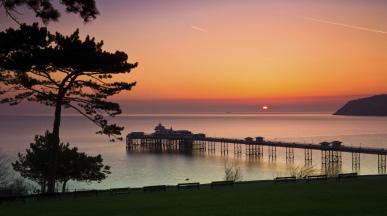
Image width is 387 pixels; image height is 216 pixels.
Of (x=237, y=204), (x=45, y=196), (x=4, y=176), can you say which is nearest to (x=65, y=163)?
(x=45, y=196)

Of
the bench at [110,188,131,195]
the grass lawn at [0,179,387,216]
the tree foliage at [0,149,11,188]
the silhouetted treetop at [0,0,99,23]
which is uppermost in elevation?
the silhouetted treetop at [0,0,99,23]

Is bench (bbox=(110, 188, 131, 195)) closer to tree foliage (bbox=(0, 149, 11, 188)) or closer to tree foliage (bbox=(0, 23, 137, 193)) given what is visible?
tree foliage (bbox=(0, 23, 137, 193))

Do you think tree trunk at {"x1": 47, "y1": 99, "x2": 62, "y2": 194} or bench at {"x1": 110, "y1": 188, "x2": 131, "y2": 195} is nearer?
bench at {"x1": 110, "y1": 188, "x2": 131, "y2": 195}

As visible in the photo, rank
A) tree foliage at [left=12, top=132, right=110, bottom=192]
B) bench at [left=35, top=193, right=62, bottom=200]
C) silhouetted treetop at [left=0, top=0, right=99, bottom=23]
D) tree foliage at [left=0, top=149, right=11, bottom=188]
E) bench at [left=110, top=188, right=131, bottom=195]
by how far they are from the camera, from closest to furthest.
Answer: silhouetted treetop at [left=0, top=0, right=99, bottom=23]
bench at [left=35, top=193, right=62, bottom=200]
bench at [left=110, top=188, right=131, bottom=195]
tree foliage at [left=12, top=132, right=110, bottom=192]
tree foliage at [left=0, top=149, right=11, bottom=188]

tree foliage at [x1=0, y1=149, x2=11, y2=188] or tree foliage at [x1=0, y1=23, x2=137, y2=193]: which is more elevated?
tree foliage at [x1=0, y1=23, x2=137, y2=193]

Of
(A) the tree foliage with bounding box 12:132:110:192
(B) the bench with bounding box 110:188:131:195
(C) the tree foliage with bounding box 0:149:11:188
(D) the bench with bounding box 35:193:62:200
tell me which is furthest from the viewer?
(C) the tree foliage with bounding box 0:149:11:188

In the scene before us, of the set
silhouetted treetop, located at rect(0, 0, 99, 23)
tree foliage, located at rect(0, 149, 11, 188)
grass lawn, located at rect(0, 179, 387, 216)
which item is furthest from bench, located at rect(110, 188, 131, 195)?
tree foliage, located at rect(0, 149, 11, 188)

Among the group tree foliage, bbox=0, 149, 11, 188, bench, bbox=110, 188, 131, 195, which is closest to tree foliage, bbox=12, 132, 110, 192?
tree foliage, bbox=0, 149, 11, 188

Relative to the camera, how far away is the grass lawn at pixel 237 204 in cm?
1495

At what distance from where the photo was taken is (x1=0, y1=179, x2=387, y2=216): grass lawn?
1495cm

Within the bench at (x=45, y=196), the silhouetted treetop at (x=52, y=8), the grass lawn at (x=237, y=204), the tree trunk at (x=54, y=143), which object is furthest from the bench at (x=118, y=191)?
the silhouetted treetop at (x=52, y=8)

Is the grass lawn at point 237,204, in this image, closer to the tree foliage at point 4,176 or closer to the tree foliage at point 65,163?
the tree foliage at point 65,163

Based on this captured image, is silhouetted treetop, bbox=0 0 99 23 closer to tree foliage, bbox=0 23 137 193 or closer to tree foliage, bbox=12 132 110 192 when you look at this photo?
tree foliage, bbox=0 23 137 193

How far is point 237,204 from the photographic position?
1670 centimetres
